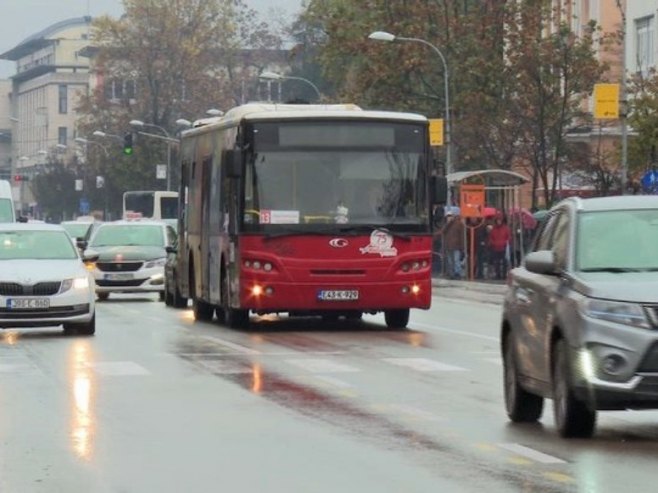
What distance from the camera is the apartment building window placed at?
65.9 metres

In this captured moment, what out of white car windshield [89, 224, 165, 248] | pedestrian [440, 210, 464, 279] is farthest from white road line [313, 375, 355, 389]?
pedestrian [440, 210, 464, 279]

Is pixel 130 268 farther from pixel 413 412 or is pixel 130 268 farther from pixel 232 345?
pixel 413 412

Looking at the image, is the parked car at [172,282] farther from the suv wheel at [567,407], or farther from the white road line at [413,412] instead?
the suv wheel at [567,407]

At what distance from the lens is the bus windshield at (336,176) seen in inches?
1148

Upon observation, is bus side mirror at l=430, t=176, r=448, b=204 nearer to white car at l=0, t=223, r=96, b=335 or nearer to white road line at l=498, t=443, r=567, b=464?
white car at l=0, t=223, r=96, b=335

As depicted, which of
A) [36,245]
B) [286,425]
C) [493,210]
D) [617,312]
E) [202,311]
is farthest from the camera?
[493,210]

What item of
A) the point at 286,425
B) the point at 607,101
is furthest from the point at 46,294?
the point at 607,101

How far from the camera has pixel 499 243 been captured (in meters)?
52.5

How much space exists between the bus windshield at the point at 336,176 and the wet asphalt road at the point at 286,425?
2.98 m

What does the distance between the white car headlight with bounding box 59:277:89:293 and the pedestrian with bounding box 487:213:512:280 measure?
2458 cm

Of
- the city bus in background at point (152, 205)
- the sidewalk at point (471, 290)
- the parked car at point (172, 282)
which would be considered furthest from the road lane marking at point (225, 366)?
the city bus in background at point (152, 205)

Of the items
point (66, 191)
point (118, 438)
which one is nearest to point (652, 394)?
point (118, 438)

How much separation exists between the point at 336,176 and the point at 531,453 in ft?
52.9

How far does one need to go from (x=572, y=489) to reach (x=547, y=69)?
5038 cm
